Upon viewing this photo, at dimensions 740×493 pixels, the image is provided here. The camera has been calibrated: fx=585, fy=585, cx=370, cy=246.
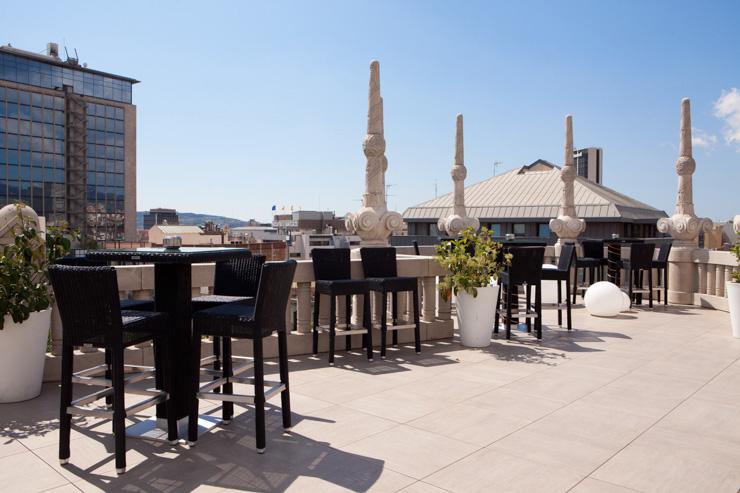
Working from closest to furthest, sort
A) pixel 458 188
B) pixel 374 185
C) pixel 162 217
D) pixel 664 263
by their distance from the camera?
pixel 374 185
pixel 664 263
pixel 458 188
pixel 162 217

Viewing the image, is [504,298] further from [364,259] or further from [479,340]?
→ [364,259]

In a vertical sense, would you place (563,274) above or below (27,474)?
above

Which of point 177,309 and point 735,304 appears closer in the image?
point 177,309

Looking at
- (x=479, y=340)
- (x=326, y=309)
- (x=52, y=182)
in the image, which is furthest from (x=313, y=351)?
(x=52, y=182)

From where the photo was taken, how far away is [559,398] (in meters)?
4.80

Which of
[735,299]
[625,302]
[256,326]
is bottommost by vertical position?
[625,302]

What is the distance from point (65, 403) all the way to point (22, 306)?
5.10 ft

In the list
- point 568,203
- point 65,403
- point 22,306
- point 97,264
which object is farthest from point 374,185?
point 568,203

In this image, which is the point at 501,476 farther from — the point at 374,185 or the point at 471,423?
the point at 374,185

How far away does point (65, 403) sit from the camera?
3367 millimetres

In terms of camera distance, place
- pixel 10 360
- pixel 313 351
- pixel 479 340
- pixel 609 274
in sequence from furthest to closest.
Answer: pixel 609 274 < pixel 479 340 < pixel 313 351 < pixel 10 360

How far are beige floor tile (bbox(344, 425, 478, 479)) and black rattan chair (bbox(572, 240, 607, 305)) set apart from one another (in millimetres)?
8472

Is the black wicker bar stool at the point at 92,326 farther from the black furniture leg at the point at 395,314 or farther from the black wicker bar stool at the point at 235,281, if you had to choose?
the black furniture leg at the point at 395,314

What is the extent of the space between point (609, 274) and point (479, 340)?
20.0ft
